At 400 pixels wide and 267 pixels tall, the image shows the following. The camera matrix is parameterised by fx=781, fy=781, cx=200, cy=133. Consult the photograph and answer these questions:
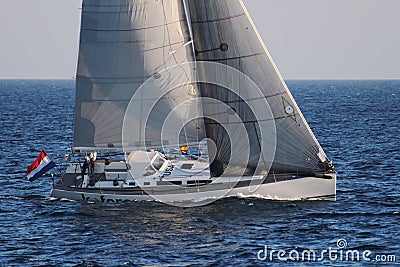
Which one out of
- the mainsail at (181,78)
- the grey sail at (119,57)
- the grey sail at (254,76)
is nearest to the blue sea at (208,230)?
the grey sail at (254,76)

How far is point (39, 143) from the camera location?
6656 centimetres

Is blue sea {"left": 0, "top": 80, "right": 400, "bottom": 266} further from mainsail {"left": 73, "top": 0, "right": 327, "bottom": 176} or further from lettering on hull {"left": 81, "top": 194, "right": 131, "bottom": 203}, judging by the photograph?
mainsail {"left": 73, "top": 0, "right": 327, "bottom": 176}

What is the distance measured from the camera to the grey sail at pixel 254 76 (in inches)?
1489

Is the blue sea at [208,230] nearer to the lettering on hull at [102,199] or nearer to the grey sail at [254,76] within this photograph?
the lettering on hull at [102,199]

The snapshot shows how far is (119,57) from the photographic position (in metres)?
39.9

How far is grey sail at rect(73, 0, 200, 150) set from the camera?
39375mm

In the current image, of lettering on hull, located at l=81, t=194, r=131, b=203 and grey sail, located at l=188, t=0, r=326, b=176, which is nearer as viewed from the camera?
grey sail, located at l=188, t=0, r=326, b=176

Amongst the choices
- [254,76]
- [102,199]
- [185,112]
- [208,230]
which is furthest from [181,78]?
[208,230]

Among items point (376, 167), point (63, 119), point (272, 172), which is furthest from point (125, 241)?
point (63, 119)

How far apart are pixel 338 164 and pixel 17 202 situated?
73.8 feet

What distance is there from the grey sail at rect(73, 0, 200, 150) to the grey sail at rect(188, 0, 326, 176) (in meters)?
1.94

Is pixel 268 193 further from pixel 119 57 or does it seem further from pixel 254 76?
pixel 119 57

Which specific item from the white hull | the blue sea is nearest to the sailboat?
the white hull

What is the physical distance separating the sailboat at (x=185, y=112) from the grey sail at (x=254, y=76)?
48 millimetres
